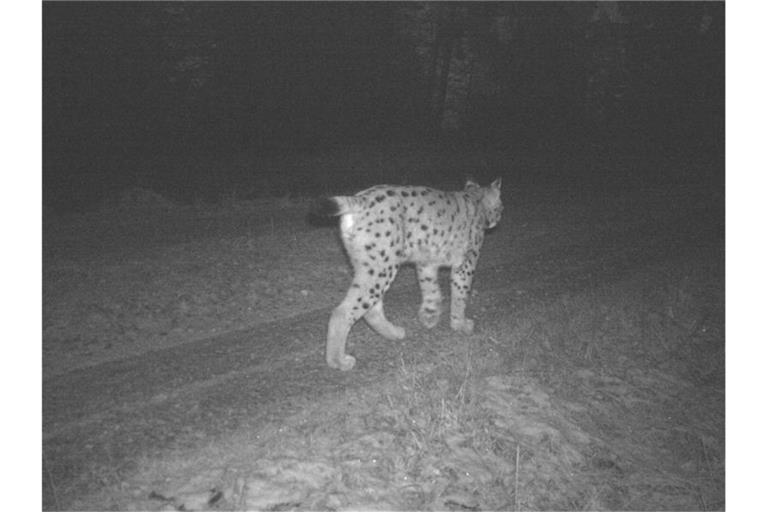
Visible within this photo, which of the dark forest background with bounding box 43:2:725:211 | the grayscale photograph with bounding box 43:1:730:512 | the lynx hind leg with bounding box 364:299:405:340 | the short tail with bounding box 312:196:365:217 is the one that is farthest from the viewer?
the dark forest background with bounding box 43:2:725:211

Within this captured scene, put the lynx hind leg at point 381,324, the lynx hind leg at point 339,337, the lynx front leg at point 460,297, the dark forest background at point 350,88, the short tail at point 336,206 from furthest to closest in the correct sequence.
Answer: the dark forest background at point 350,88 < the lynx front leg at point 460,297 < the lynx hind leg at point 381,324 < the lynx hind leg at point 339,337 < the short tail at point 336,206

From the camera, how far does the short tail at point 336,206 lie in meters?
5.97

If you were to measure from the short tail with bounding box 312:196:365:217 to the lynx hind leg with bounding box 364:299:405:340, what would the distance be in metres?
1.34

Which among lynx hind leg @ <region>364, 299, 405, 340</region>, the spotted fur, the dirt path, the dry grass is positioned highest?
the spotted fur

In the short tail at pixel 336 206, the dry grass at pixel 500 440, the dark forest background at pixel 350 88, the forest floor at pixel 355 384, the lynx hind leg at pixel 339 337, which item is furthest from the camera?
the dark forest background at pixel 350 88

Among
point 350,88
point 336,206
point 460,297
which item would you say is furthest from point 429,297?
point 350,88

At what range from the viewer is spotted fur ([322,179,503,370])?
6316 mm

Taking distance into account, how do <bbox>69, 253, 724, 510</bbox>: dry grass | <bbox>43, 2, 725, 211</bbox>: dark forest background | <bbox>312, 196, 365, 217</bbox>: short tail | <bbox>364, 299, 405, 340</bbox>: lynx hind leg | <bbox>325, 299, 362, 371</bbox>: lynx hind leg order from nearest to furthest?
<bbox>69, 253, 724, 510</bbox>: dry grass, <bbox>312, 196, 365, 217</bbox>: short tail, <bbox>325, 299, 362, 371</bbox>: lynx hind leg, <bbox>364, 299, 405, 340</bbox>: lynx hind leg, <bbox>43, 2, 725, 211</bbox>: dark forest background

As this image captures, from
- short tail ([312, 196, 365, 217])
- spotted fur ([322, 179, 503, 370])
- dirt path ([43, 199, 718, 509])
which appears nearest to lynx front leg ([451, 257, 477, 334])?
spotted fur ([322, 179, 503, 370])

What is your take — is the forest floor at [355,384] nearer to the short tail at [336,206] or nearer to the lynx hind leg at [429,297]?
the lynx hind leg at [429,297]

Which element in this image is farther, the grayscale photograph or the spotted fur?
the spotted fur

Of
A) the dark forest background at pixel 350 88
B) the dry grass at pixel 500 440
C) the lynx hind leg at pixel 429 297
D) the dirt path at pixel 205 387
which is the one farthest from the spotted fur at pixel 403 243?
the dark forest background at pixel 350 88

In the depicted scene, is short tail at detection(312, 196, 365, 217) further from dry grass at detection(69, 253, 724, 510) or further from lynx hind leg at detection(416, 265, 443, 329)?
dry grass at detection(69, 253, 724, 510)

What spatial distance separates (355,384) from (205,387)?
4.86 ft
